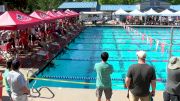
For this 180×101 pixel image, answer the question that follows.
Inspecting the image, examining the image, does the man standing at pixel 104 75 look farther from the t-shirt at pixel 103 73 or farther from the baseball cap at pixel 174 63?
the baseball cap at pixel 174 63

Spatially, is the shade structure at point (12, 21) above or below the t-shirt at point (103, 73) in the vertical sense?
above

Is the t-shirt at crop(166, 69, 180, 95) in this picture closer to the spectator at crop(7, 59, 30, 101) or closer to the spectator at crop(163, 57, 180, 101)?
the spectator at crop(163, 57, 180, 101)

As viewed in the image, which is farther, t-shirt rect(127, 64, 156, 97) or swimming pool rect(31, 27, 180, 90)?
swimming pool rect(31, 27, 180, 90)

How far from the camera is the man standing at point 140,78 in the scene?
5059mm

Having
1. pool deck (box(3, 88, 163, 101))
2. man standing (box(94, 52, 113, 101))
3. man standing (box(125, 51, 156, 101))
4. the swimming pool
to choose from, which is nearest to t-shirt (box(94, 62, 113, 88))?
man standing (box(94, 52, 113, 101))

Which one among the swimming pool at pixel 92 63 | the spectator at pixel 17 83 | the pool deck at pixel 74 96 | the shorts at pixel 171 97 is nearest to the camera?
the spectator at pixel 17 83

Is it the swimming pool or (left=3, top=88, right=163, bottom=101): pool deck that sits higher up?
(left=3, top=88, right=163, bottom=101): pool deck

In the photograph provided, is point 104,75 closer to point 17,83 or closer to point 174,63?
point 174,63

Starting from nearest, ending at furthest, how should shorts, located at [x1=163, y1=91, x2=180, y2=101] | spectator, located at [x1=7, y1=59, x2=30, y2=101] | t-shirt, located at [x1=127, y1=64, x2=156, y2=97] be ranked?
t-shirt, located at [x1=127, y1=64, x2=156, y2=97]
spectator, located at [x1=7, y1=59, x2=30, y2=101]
shorts, located at [x1=163, y1=91, x2=180, y2=101]

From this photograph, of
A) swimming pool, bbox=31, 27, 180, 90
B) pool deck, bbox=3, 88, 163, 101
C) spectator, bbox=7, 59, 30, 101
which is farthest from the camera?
swimming pool, bbox=31, 27, 180, 90

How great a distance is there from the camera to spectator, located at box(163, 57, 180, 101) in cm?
529

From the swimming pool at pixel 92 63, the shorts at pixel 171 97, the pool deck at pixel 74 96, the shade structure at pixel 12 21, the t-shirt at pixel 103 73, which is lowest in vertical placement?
the swimming pool at pixel 92 63

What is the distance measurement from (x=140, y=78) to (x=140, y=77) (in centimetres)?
2

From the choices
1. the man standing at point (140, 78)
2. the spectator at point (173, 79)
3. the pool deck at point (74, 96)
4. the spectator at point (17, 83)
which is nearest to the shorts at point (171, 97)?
the spectator at point (173, 79)
